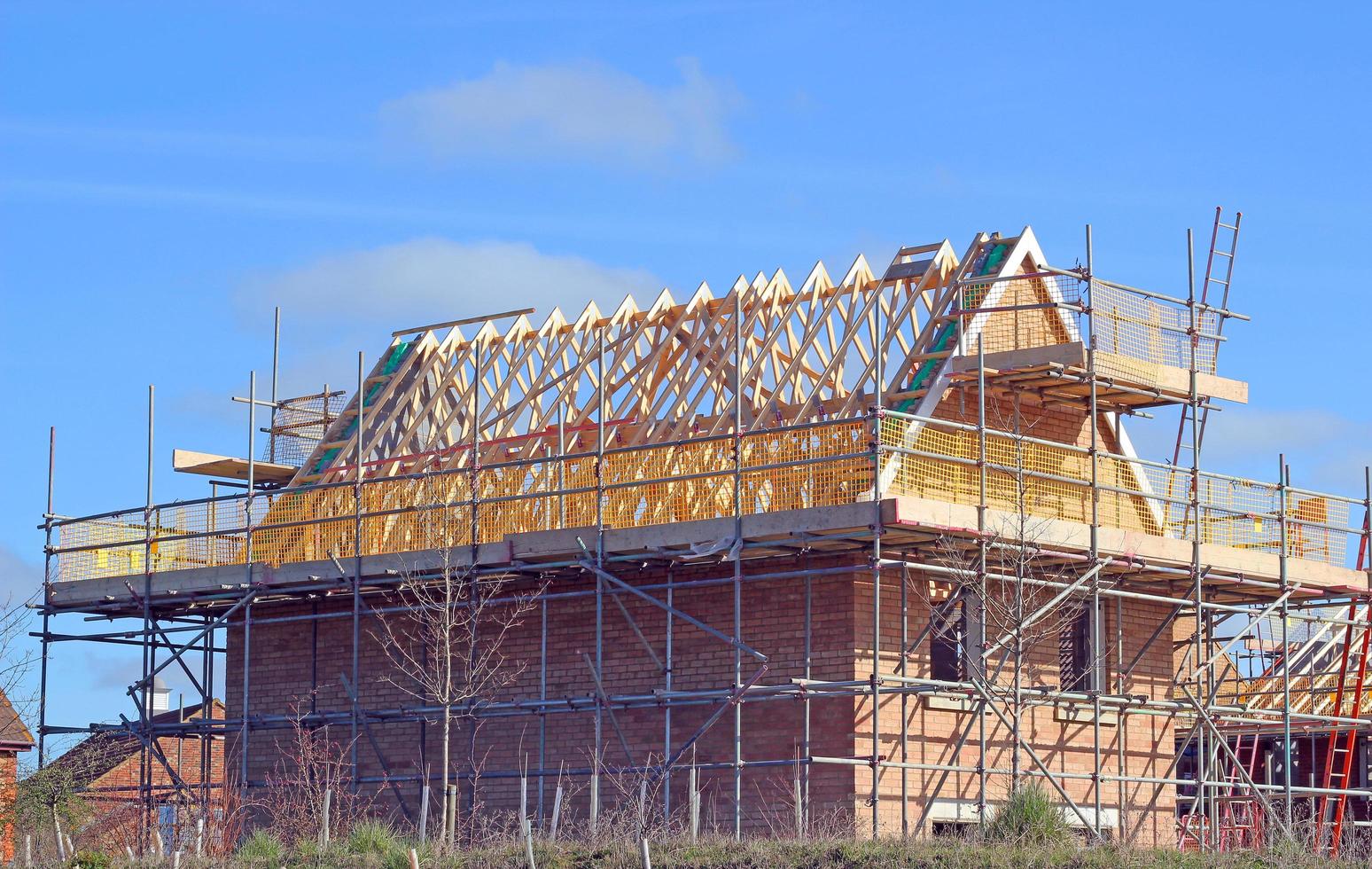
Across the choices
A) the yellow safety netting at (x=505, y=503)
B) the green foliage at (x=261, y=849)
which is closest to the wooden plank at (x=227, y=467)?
the yellow safety netting at (x=505, y=503)

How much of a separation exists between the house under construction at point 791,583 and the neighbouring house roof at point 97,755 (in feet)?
3.24

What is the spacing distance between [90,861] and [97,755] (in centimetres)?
663

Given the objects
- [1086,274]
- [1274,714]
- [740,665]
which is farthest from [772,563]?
[1274,714]

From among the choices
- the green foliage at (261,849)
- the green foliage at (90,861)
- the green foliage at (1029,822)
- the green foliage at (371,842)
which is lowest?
the green foliage at (90,861)

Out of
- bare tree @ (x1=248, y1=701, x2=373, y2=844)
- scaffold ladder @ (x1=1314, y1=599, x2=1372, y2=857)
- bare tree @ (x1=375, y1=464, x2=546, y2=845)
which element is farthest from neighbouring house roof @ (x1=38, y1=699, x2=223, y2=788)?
scaffold ladder @ (x1=1314, y1=599, x2=1372, y2=857)

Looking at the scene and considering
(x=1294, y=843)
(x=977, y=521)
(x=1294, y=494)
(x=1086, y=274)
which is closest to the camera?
(x=1294, y=843)

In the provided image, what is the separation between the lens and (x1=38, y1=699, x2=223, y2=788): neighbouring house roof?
31.5 meters

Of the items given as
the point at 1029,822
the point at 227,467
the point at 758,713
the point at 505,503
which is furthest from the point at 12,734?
the point at 1029,822

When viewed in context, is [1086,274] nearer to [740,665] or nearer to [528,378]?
[740,665]

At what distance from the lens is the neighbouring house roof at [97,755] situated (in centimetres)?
3150

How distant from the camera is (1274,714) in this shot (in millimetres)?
28109

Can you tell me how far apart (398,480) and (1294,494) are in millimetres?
12506

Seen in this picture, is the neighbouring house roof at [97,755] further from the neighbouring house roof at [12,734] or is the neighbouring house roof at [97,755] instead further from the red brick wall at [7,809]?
the neighbouring house roof at [12,734]

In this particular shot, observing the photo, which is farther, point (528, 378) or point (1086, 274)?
point (528, 378)
